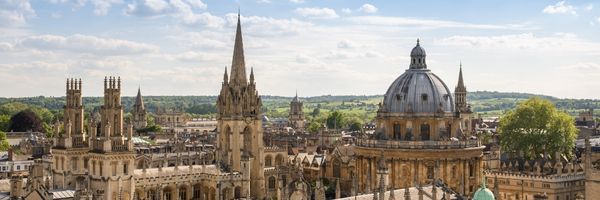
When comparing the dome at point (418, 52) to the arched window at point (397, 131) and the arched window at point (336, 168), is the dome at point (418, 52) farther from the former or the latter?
the arched window at point (336, 168)

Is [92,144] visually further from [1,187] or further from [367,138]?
[367,138]

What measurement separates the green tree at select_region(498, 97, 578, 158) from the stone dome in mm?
19154

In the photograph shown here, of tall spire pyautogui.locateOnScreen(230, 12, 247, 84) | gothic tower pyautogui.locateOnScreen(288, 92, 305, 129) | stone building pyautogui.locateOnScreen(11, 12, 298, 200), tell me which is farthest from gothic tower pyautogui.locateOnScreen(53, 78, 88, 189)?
gothic tower pyautogui.locateOnScreen(288, 92, 305, 129)

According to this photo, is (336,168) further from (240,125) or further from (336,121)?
(336,121)

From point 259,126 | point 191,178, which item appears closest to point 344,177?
point 259,126

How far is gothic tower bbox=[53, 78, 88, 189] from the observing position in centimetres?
5759

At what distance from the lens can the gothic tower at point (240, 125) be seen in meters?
71.2

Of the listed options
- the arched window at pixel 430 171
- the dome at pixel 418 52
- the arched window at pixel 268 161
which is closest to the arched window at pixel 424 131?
the arched window at pixel 430 171

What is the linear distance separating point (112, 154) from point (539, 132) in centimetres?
4161

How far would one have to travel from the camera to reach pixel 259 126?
73.0m

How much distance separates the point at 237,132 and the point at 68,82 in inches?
659

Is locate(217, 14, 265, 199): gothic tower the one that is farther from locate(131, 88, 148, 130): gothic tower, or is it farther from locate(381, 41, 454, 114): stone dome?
locate(131, 88, 148, 130): gothic tower

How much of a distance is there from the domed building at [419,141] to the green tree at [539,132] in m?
18.2

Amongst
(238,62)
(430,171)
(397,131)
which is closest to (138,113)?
(238,62)
